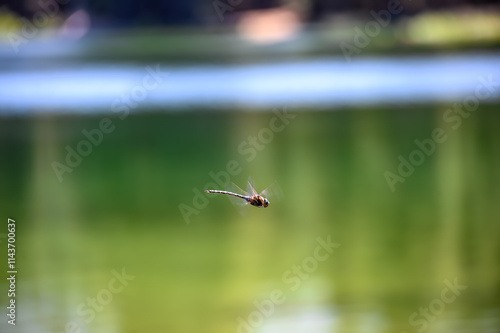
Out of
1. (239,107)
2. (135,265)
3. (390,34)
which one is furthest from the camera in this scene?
(390,34)

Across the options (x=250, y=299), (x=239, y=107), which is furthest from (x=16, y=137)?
(x=250, y=299)

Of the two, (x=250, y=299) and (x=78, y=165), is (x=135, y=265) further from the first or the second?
(x=78, y=165)

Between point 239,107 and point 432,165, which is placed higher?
point 239,107

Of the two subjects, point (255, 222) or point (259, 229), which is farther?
point (255, 222)
